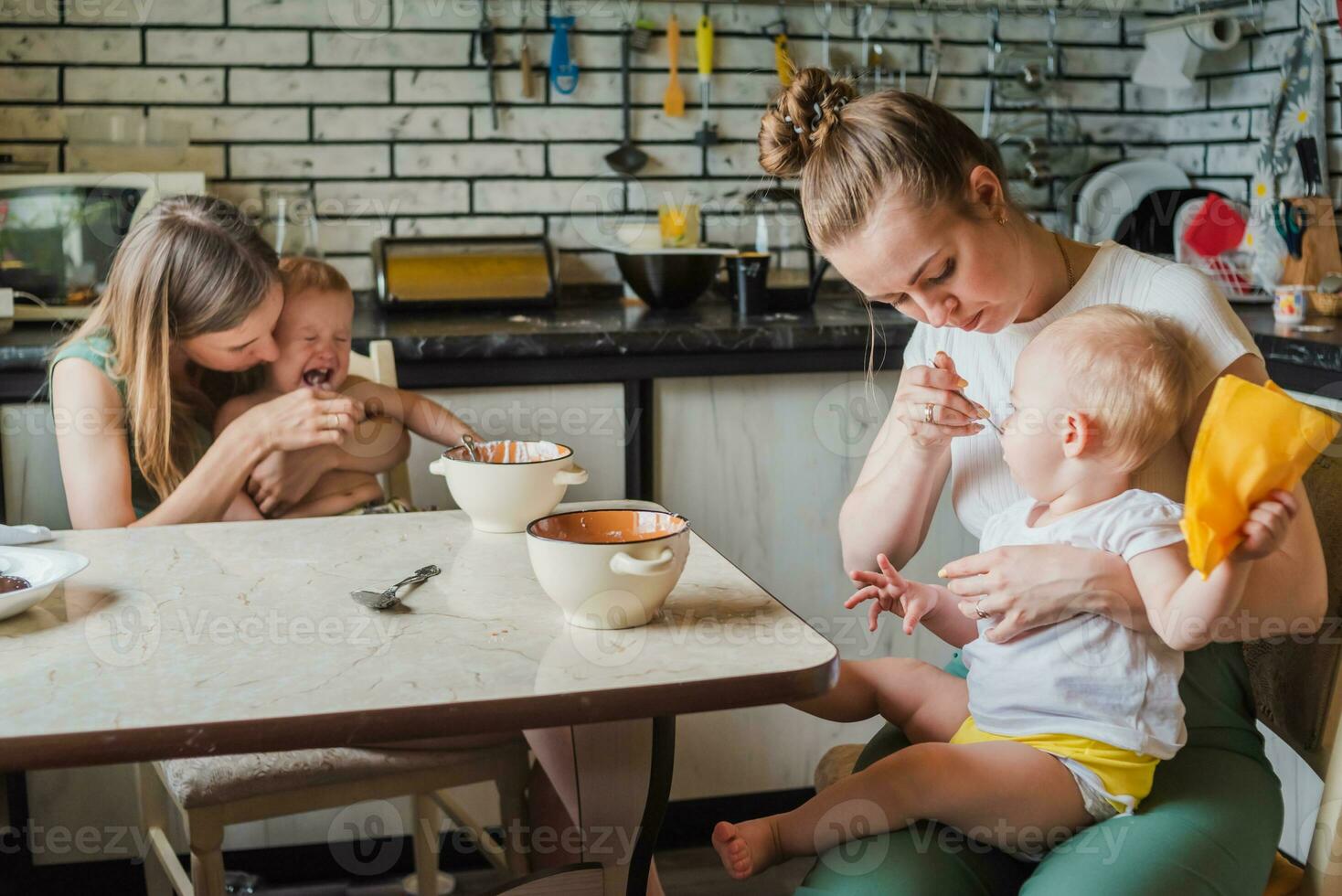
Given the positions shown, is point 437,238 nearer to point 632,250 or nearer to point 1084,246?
point 632,250

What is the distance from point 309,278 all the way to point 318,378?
179 mm

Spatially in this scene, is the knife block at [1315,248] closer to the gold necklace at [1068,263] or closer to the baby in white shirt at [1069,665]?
the gold necklace at [1068,263]

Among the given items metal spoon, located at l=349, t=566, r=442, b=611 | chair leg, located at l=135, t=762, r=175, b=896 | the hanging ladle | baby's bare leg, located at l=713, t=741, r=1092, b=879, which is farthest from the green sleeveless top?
the hanging ladle

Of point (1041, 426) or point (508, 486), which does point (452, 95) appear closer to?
point (508, 486)

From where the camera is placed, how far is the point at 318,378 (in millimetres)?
2232

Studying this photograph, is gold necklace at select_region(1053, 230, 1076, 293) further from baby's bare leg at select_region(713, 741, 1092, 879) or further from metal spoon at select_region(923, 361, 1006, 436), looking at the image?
baby's bare leg at select_region(713, 741, 1092, 879)

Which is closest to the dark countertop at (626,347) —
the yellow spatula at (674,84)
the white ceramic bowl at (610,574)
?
the yellow spatula at (674,84)

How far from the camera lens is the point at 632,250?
3.03 m

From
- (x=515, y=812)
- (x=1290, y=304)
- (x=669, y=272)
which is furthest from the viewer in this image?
(x=669, y=272)

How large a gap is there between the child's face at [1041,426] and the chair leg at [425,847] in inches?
50.2

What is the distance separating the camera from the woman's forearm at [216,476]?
195 cm

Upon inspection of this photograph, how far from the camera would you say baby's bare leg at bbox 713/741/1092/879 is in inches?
51.6

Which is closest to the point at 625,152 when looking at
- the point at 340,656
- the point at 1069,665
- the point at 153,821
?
the point at 153,821

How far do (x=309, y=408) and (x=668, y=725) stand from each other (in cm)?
92
